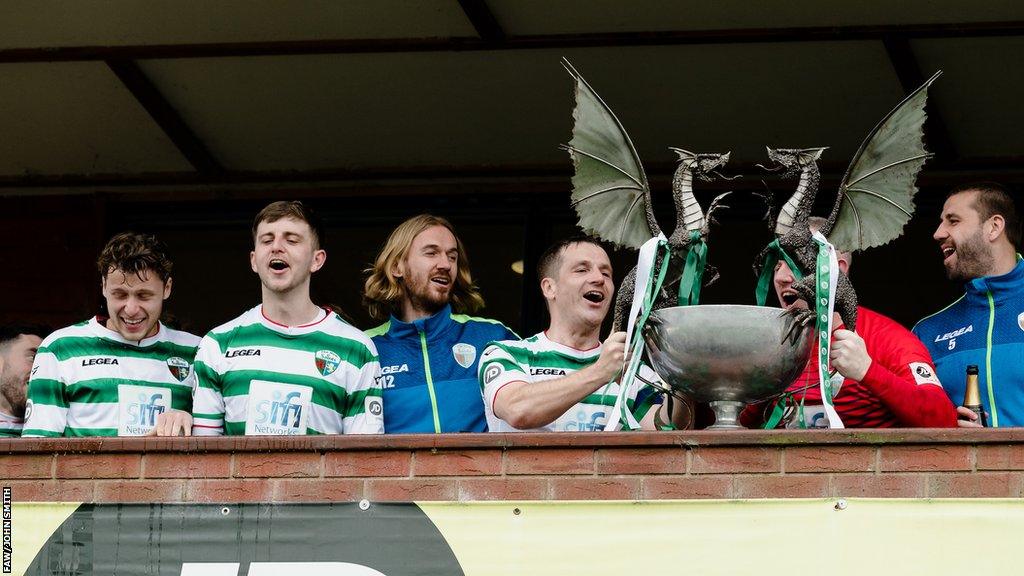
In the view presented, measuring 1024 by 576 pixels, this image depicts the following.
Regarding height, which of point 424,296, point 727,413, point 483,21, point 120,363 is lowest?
point 727,413

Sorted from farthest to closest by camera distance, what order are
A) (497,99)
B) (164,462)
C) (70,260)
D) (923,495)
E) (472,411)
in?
(70,260)
(497,99)
(472,411)
(164,462)
(923,495)

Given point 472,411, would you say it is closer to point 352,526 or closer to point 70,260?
point 352,526

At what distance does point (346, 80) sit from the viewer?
9008 millimetres

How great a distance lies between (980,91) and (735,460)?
4.07 meters

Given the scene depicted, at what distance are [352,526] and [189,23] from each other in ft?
12.7

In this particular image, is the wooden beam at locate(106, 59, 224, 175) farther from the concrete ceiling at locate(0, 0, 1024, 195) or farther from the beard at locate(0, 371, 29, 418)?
the beard at locate(0, 371, 29, 418)

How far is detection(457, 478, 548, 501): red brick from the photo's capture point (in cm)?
543

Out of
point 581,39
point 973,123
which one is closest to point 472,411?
point 581,39

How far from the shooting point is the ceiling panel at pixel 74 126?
30.0ft

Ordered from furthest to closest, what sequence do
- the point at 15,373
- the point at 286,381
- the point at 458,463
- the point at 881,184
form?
1. the point at 15,373
2. the point at 286,381
3. the point at 881,184
4. the point at 458,463

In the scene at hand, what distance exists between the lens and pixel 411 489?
5.51 metres

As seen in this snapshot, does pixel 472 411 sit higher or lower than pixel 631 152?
lower

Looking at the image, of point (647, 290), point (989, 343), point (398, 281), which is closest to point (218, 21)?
point (398, 281)

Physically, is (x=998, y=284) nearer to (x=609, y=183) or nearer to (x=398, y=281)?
(x=609, y=183)
